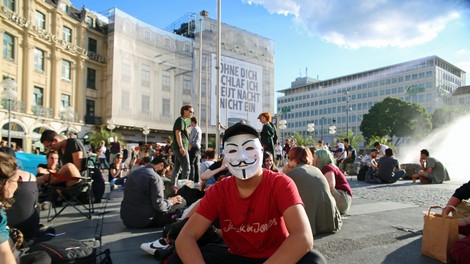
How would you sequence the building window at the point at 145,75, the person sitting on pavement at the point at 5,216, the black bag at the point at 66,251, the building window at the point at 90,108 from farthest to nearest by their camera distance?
the building window at the point at 145,75 < the building window at the point at 90,108 < the black bag at the point at 66,251 < the person sitting on pavement at the point at 5,216

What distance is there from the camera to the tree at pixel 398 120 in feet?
173

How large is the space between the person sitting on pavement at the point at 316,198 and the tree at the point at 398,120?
5207 cm

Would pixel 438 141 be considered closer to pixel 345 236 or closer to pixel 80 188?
Result: pixel 345 236

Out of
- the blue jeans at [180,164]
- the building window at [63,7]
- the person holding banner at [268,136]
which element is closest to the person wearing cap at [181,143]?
the blue jeans at [180,164]

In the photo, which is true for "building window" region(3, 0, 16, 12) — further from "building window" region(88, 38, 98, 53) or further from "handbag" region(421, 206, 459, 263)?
"handbag" region(421, 206, 459, 263)

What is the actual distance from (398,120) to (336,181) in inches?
2144

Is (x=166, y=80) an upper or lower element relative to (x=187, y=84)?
upper

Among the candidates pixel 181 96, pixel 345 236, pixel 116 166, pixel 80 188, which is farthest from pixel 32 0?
pixel 345 236

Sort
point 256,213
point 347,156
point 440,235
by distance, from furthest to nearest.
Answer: point 347,156
point 440,235
point 256,213

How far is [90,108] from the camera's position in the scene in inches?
1318

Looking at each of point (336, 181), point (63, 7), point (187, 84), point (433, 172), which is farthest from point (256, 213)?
point (187, 84)

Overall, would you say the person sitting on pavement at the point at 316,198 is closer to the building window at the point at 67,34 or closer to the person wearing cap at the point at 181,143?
the person wearing cap at the point at 181,143

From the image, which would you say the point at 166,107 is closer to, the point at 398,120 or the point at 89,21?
the point at 89,21

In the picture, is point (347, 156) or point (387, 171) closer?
point (387, 171)
